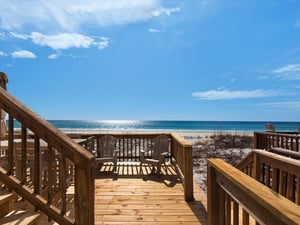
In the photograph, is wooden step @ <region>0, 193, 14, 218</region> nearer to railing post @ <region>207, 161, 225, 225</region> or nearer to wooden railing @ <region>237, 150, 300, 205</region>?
railing post @ <region>207, 161, 225, 225</region>

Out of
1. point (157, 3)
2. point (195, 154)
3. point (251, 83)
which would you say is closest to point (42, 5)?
point (157, 3)

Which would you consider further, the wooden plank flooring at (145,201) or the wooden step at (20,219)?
the wooden plank flooring at (145,201)

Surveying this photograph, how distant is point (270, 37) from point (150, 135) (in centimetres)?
997

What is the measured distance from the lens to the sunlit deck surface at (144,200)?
9.87 ft

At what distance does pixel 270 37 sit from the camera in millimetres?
11680

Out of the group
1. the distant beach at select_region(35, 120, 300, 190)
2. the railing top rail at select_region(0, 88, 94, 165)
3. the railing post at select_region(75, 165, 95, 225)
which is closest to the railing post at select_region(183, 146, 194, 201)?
the distant beach at select_region(35, 120, 300, 190)

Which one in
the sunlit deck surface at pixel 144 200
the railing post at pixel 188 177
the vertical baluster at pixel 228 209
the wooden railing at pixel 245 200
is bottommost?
the sunlit deck surface at pixel 144 200

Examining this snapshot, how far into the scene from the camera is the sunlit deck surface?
3010 millimetres

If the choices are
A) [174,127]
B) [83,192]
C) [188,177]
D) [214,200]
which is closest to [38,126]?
[83,192]

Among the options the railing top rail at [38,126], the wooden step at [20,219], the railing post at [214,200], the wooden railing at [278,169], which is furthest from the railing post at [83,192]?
the wooden railing at [278,169]

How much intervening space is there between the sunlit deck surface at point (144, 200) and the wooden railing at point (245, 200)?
1271 mm

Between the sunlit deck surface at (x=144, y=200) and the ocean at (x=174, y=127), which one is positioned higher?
the sunlit deck surface at (x=144, y=200)

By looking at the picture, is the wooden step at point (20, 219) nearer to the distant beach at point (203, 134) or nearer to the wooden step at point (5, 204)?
the wooden step at point (5, 204)

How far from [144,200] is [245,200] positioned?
2.84 metres
